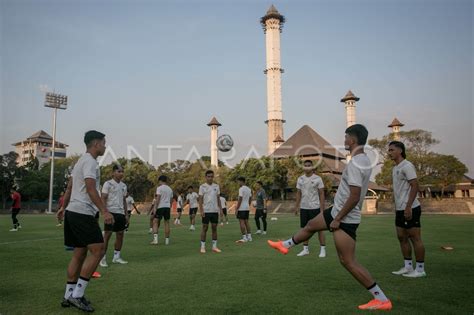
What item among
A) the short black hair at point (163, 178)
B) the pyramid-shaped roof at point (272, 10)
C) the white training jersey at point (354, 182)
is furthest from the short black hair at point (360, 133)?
the pyramid-shaped roof at point (272, 10)

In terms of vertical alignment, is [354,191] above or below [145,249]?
above

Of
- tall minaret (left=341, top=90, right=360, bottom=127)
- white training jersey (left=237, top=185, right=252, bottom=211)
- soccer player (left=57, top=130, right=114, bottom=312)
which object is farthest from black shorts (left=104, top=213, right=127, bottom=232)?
tall minaret (left=341, top=90, right=360, bottom=127)

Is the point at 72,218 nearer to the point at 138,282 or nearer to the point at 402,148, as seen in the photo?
the point at 138,282

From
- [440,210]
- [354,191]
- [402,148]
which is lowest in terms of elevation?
[440,210]

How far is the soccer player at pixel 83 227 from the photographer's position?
5.03 meters

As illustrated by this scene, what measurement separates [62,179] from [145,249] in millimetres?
67546

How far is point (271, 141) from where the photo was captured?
7281cm

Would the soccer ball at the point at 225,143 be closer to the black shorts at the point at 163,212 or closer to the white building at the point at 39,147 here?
the black shorts at the point at 163,212

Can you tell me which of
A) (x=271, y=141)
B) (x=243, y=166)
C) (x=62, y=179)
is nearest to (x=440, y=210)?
(x=243, y=166)

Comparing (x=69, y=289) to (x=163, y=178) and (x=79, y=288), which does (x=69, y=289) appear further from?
(x=163, y=178)

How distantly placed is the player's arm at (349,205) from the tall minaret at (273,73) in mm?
65585

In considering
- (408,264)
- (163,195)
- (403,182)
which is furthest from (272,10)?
(408,264)

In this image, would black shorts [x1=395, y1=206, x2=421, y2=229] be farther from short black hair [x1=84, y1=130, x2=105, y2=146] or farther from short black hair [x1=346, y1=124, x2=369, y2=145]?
short black hair [x1=84, y1=130, x2=105, y2=146]

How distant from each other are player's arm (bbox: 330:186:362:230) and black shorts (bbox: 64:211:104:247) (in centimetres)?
306
